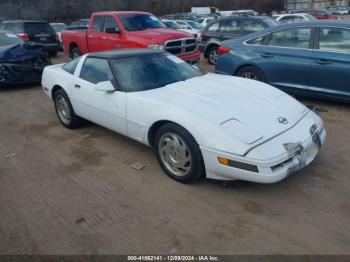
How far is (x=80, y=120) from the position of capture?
5.21 meters

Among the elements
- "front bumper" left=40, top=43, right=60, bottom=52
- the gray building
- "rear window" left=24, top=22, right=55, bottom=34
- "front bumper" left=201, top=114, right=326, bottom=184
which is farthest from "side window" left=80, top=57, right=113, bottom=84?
the gray building

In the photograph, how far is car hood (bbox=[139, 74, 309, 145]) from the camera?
10.4ft

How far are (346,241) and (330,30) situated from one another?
413 cm

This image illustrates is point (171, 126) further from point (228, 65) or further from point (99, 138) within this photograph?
point (228, 65)

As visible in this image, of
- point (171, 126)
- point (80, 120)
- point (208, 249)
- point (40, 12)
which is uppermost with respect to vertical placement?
point (40, 12)

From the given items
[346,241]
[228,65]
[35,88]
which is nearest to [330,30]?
[228,65]

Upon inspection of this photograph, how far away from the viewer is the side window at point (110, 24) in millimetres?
8973

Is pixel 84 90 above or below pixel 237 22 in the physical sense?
below

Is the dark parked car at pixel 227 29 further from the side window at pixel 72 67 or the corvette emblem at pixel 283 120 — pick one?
the corvette emblem at pixel 283 120

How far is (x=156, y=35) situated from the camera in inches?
325

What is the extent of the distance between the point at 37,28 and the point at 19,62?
21.2 ft

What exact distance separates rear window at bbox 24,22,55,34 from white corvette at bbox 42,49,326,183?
9.84 meters

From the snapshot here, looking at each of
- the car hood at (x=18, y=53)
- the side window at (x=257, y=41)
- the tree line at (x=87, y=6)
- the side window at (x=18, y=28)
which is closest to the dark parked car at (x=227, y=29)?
the side window at (x=257, y=41)

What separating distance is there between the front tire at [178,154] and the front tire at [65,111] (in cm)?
205
